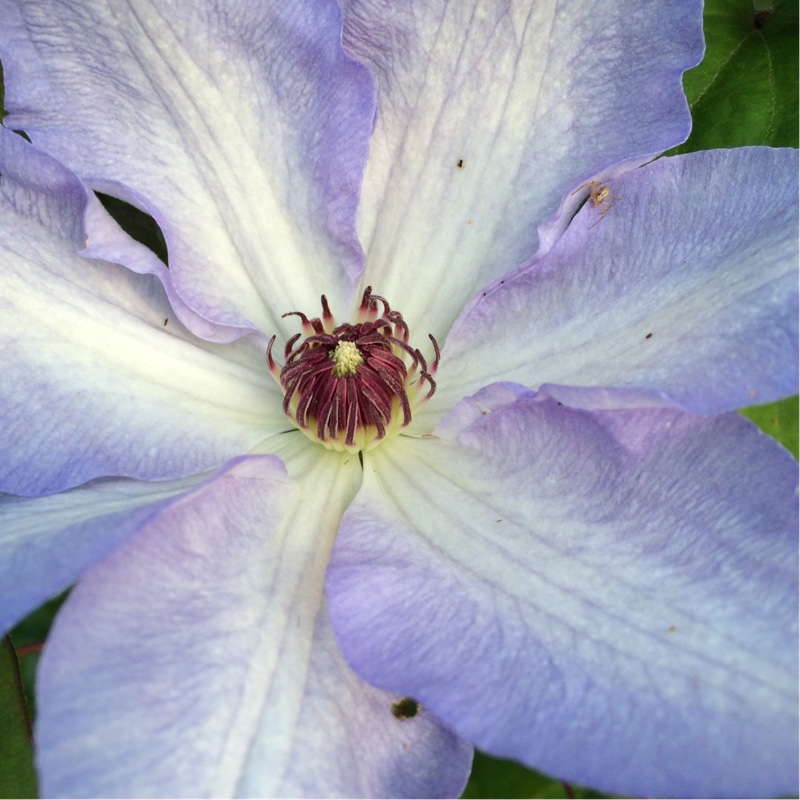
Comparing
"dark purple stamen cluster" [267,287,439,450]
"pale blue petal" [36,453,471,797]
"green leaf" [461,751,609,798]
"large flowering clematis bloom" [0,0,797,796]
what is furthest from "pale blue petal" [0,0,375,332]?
"green leaf" [461,751,609,798]

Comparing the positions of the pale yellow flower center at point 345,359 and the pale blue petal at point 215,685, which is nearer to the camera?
the pale blue petal at point 215,685

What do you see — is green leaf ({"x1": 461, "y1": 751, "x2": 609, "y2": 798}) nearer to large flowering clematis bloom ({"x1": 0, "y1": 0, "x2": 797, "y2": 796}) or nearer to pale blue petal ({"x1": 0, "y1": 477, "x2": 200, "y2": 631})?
large flowering clematis bloom ({"x1": 0, "y1": 0, "x2": 797, "y2": 796})

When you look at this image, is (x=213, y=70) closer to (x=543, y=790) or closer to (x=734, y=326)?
(x=734, y=326)

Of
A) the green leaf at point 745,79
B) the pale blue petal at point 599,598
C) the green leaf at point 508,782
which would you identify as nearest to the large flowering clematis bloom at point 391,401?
the pale blue petal at point 599,598

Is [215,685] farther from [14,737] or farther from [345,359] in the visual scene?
[345,359]

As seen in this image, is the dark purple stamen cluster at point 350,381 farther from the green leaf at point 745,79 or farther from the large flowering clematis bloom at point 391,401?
the green leaf at point 745,79

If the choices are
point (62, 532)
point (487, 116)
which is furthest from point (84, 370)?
point (487, 116)
